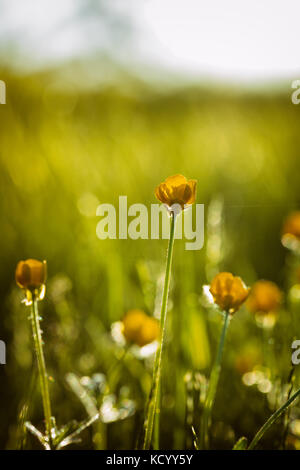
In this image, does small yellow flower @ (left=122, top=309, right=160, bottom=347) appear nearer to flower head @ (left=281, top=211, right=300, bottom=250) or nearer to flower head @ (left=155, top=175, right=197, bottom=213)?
flower head @ (left=155, top=175, right=197, bottom=213)

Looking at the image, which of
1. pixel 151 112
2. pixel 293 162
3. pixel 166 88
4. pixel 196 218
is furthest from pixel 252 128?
pixel 196 218

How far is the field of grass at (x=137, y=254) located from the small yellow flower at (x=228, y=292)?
0.16 meters

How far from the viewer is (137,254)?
1514mm

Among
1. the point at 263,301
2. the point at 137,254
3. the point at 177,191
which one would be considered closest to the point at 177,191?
the point at 177,191

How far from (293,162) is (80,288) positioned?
4.26ft

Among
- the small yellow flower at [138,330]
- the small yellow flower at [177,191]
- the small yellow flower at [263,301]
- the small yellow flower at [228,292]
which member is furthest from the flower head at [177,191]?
the small yellow flower at [263,301]

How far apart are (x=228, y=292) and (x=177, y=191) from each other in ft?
0.55

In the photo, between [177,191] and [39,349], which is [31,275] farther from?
[177,191]

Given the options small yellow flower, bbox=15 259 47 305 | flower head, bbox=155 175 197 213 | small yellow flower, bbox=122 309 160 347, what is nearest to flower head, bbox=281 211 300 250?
small yellow flower, bbox=122 309 160 347

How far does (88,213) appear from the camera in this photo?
1550mm

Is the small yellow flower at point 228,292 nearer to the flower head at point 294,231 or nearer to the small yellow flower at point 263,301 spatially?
the small yellow flower at point 263,301

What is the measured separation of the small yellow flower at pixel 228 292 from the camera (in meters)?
0.66
